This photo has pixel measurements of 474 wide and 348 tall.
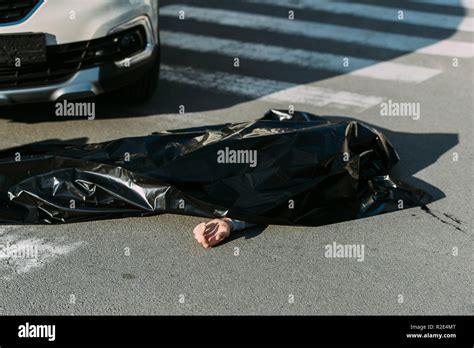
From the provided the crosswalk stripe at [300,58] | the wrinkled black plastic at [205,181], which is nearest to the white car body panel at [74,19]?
the wrinkled black plastic at [205,181]

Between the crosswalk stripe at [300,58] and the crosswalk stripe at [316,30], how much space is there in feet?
1.81

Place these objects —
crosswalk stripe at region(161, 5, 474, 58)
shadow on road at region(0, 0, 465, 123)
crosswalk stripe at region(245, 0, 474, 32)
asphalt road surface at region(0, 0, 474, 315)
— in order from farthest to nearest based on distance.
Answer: crosswalk stripe at region(245, 0, 474, 32) < crosswalk stripe at region(161, 5, 474, 58) < shadow on road at region(0, 0, 465, 123) < asphalt road surface at region(0, 0, 474, 315)

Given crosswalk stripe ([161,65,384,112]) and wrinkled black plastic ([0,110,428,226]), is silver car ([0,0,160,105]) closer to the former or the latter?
wrinkled black plastic ([0,110,428,226])

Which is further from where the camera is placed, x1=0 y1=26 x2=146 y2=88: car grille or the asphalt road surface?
x1=0 y1=26 x2=146 y2=88: car grille

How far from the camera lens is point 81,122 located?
23.1 feet

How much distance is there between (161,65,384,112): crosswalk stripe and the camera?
7.69m

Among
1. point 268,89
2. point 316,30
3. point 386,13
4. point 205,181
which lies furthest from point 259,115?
point 386,13

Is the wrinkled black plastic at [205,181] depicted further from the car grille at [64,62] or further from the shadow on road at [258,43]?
the shadow on road at [258,43]

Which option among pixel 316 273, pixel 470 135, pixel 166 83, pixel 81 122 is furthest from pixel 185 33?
pixel 316 273

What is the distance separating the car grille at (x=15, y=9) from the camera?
6262 millimetres

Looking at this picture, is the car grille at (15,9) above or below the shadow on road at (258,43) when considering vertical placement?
above

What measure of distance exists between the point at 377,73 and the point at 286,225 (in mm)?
3432

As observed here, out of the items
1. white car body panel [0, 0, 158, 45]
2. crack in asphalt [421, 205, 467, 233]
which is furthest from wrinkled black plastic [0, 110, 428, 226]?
white car body panel [0, 0, 158, 45]

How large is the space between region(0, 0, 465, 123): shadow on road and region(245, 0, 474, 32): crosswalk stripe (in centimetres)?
1
